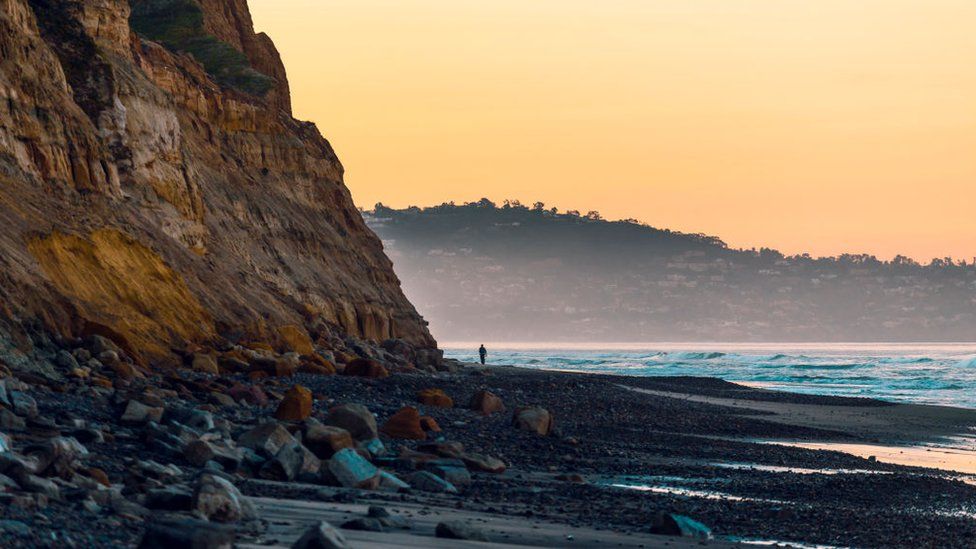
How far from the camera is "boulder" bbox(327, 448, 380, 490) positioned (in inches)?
441

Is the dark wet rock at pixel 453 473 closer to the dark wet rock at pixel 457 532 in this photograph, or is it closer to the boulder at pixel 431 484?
the boulder at pixel 431 484

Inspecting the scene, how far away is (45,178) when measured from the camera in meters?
23.5

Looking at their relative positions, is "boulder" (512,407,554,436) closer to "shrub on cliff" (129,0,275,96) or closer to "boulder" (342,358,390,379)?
"boulder" (342,358,390,379)

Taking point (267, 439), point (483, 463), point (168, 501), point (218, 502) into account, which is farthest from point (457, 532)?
point (483, 463)

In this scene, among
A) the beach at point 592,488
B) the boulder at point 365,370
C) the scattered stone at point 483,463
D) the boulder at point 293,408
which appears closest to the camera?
the beach at point 592,488

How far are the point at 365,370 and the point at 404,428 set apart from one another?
1049 cm

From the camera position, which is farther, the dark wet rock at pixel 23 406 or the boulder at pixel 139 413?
the boulder at pixel 139 413

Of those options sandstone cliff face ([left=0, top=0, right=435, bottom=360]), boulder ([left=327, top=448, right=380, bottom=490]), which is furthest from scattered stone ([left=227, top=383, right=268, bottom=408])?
boulder ([left=327, top=448, right=380, bottom=490])

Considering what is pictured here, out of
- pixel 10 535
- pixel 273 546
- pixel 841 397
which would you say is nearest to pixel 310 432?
pixel 273 546

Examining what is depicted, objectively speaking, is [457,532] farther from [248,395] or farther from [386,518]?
[248,395]

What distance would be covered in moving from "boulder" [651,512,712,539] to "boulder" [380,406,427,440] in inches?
247

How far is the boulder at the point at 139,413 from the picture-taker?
12453 mm

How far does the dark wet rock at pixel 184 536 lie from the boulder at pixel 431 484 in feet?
17.0

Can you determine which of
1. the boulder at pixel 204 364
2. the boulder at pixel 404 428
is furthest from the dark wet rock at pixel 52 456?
the boulder at pixel 204 364
